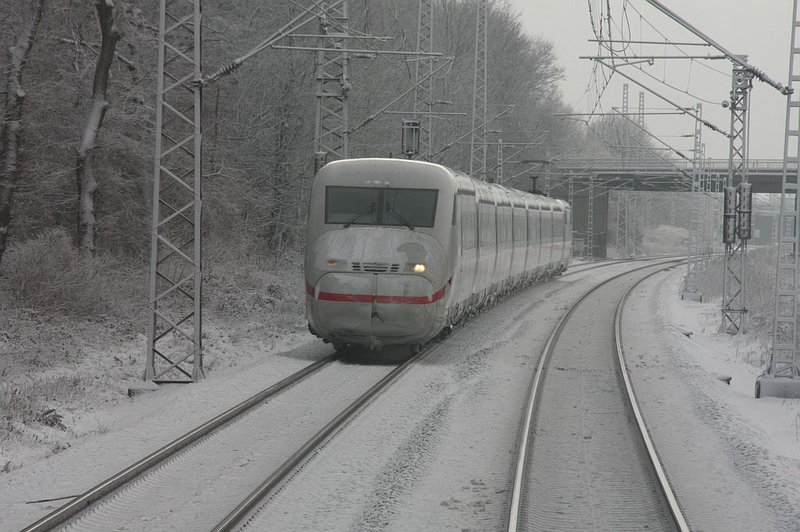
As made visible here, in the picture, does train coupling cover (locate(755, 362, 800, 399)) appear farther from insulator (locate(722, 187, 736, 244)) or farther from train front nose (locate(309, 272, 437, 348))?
insulator (locate(722, 187, 736, 244))

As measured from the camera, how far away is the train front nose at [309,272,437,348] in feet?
51.7

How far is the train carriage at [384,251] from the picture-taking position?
1582cm

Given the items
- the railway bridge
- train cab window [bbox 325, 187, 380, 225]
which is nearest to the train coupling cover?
train cab window [bbox 325, 187, 380, 225]

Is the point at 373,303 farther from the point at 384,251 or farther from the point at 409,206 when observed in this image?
the point at 409,206

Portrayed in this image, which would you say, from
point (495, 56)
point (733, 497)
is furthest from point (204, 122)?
point (495, 56)

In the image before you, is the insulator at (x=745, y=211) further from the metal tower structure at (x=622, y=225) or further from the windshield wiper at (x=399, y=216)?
the metal tower structure at (x=622, y=225)

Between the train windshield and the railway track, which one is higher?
the train windshield

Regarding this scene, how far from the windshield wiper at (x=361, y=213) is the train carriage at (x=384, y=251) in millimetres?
16

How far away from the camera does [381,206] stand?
16.5 meters

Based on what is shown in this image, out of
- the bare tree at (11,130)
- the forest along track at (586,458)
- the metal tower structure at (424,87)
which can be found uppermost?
the metal tower structure at (424,87)

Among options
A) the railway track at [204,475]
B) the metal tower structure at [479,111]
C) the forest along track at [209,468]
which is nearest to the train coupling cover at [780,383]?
the forest along track at [209,468]

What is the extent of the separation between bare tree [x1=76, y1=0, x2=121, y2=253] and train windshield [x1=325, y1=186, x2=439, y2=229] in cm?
667

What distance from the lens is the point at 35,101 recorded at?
21.2 metres

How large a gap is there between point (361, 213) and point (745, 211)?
10169 mm
